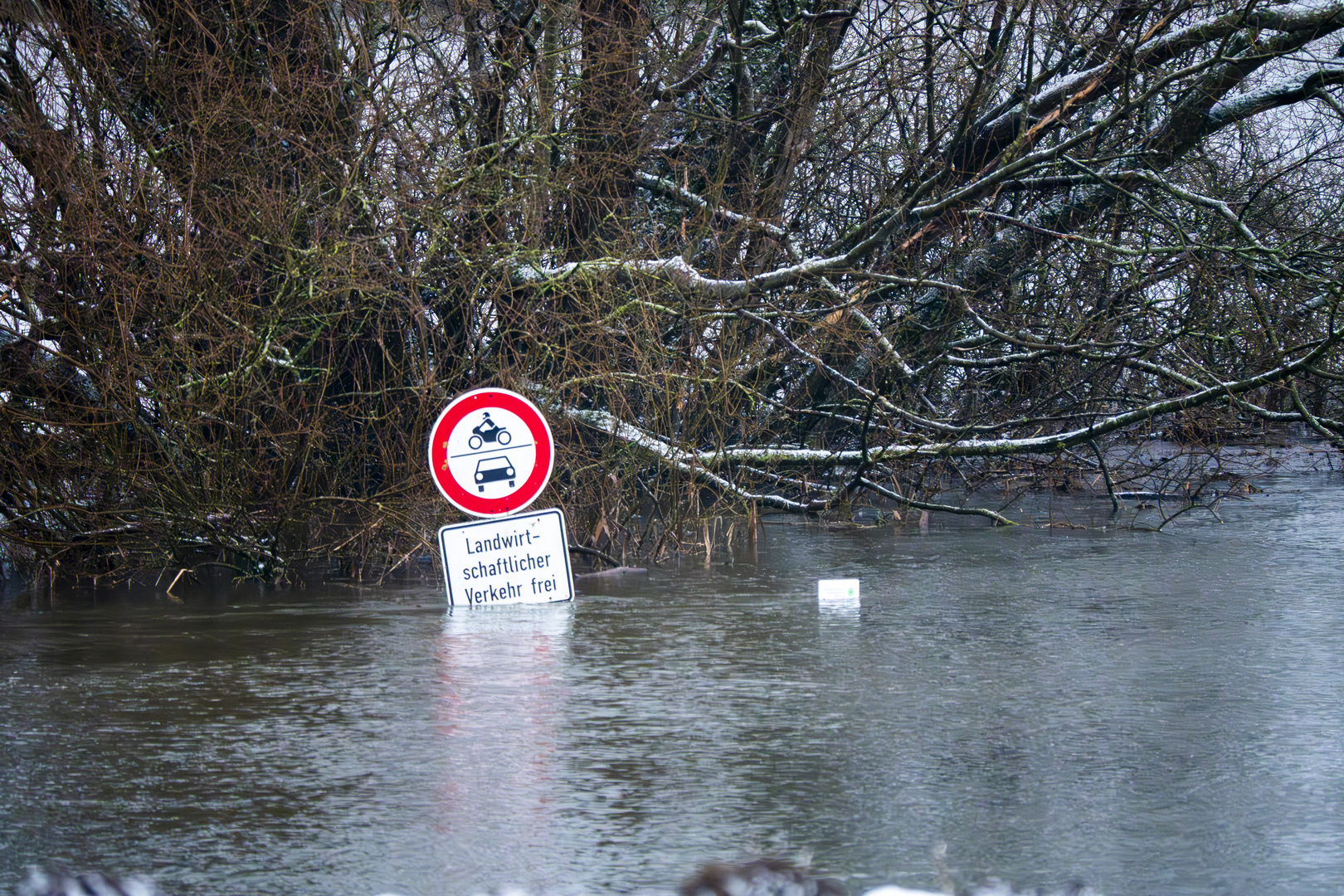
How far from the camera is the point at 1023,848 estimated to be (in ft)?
15.3

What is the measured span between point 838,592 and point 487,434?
2.42m

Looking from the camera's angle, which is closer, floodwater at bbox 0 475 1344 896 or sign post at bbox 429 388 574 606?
floodwater at bbox 0 475 1344 896

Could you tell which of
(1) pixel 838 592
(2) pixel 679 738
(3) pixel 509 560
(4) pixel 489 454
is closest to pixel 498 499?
(4) pixel 489 454

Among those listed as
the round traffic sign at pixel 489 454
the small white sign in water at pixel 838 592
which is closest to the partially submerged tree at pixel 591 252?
the round traffic sign at pixel 489 454

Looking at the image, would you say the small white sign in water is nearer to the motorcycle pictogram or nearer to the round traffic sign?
the round traffic sign

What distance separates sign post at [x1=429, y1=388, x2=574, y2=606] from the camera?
9922 mm

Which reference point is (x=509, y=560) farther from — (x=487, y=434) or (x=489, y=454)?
(x=487, y=434)

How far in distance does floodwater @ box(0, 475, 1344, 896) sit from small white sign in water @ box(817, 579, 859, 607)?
19cm

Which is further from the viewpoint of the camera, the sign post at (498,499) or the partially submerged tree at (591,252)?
the partially submerged tree at (591,252)

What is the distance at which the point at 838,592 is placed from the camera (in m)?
9.95

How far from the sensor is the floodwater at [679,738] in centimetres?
465

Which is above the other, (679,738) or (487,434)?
(487,434)

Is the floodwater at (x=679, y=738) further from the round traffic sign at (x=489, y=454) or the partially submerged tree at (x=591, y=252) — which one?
the partially submerged tree at (x=591, y=252)

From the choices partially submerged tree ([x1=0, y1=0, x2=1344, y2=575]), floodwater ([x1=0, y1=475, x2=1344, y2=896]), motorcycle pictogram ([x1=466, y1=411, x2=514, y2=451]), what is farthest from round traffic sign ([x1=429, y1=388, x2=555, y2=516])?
partially submerged tree ([x1=0, y1=0, x2=1344, y2=575])
